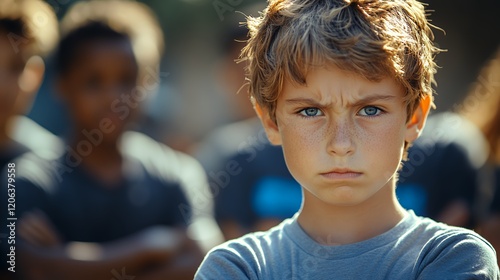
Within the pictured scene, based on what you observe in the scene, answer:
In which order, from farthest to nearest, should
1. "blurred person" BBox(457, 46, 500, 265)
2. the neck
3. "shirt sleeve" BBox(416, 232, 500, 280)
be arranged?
"blurred person" BBox(457, 46, 500, 265) < the neck < "shirt sleeve" BBox(416, 232, 500, 280)

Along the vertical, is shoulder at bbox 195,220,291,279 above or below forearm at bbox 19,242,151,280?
above

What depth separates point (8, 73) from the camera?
13.1 ft

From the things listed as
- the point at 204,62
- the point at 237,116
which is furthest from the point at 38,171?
the point at 204,62

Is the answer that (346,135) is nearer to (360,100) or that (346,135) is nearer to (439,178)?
(360,100)

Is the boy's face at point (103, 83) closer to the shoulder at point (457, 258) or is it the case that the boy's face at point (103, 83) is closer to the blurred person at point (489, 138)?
the blurred person at point (489, 138)

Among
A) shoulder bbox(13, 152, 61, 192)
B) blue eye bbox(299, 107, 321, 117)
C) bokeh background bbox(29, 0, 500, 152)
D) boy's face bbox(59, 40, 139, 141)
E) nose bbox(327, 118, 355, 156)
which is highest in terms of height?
blue eye bbox(299, 107, 321, 117)

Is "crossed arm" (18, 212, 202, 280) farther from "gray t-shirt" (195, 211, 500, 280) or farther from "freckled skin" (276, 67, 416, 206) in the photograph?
"freckled skin" (276, 67, 416, 206)

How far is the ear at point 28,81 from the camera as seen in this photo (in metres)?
4.05

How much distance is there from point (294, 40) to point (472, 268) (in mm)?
745

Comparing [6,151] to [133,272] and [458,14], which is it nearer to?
[133,272]

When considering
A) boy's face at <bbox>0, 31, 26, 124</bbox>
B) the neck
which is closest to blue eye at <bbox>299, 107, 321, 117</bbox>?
the neck

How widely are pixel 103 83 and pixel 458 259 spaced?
2.68m

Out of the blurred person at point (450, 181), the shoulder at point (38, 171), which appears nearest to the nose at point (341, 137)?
the blurred person at point (450, 181)

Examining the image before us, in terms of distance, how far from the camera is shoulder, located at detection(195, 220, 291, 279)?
201cm
